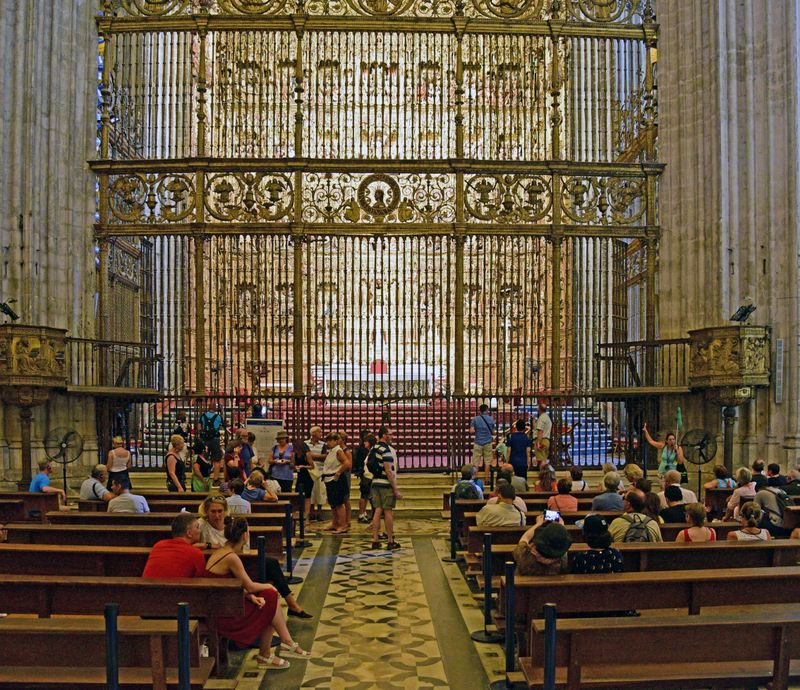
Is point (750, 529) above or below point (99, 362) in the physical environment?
below

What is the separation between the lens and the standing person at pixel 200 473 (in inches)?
453

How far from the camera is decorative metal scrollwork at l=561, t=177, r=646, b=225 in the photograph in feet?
52.7

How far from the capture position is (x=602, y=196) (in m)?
16.2

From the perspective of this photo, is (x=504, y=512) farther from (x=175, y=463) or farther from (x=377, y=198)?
(x=377, y=198)

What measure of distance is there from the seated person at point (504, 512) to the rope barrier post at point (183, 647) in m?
4.14

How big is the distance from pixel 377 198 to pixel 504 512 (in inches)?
353

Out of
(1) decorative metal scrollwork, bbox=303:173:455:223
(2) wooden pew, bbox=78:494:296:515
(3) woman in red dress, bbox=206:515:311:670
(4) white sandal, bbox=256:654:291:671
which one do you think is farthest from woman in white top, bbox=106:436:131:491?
(1) decorative metal scrollwork, bbox=303:173:455:223

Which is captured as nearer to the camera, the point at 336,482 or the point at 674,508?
the point at 674,508

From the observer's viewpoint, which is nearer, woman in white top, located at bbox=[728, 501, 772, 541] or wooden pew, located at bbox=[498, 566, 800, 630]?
wooden pew, located at bbox=[498, 566, 800, 630]

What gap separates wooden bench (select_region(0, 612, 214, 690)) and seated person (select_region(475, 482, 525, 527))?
390 centimetres

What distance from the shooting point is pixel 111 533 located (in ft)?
25.0

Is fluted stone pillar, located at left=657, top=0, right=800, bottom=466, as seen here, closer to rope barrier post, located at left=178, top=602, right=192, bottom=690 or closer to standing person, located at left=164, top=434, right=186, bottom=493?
standing person, located at left=164, top=434, right=186, bottom=493

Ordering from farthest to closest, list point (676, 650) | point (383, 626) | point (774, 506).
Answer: point (774, 506) → point (383, 626) → point (676, 650)

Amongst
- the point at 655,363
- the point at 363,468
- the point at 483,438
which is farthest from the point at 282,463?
the point at 655,363
